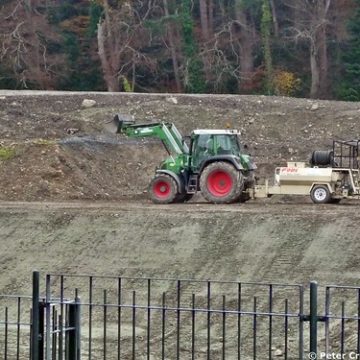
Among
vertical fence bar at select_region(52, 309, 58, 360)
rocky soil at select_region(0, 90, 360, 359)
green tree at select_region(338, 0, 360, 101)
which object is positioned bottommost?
vertical fence bar at select_region(52, 309, 58, 360)

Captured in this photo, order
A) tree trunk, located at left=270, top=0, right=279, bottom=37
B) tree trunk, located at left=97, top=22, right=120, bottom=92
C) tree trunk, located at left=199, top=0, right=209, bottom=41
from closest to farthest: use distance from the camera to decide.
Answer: tree trunk, located at left=97, top=22, right=120, bottom=92 < tree trunk, located at left=270, top=0, right=279, bottom=37 < tree trunk, located at left=199, top=0, right=209, bottom=41

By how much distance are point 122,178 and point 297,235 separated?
1115cm

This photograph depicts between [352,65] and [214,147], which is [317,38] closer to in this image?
[352,65]

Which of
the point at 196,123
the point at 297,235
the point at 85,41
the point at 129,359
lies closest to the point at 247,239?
the point at 297,235

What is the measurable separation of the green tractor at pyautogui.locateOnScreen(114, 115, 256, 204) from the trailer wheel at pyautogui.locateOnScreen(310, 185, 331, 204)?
4.82 feet

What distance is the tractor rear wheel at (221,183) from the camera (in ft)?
78.7

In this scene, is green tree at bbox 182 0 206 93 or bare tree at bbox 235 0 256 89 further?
bare tree at bbox 235 0 256 89

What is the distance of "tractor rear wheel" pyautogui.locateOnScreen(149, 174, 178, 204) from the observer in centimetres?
2461

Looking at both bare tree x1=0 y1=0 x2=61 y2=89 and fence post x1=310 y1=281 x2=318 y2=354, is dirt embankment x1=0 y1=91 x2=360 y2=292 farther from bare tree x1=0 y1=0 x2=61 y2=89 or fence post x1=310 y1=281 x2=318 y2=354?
bare tree x1=0 y1=0 x2=61 y2=89

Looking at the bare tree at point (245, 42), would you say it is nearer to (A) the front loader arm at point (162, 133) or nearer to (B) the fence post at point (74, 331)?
(A) the front loader arm at point (162, 133)

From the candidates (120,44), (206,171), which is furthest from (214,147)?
(120,44)

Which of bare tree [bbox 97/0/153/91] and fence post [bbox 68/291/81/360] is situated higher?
bare tree [bbox 97/0/153/91]

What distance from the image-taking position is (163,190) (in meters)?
24.8

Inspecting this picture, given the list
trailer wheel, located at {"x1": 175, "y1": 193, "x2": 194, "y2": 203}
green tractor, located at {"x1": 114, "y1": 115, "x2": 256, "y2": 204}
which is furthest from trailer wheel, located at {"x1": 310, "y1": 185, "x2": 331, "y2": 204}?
trailer wheel, located at {"x1": 175, "y1": 193, "x2": 194, "y2": 203}
